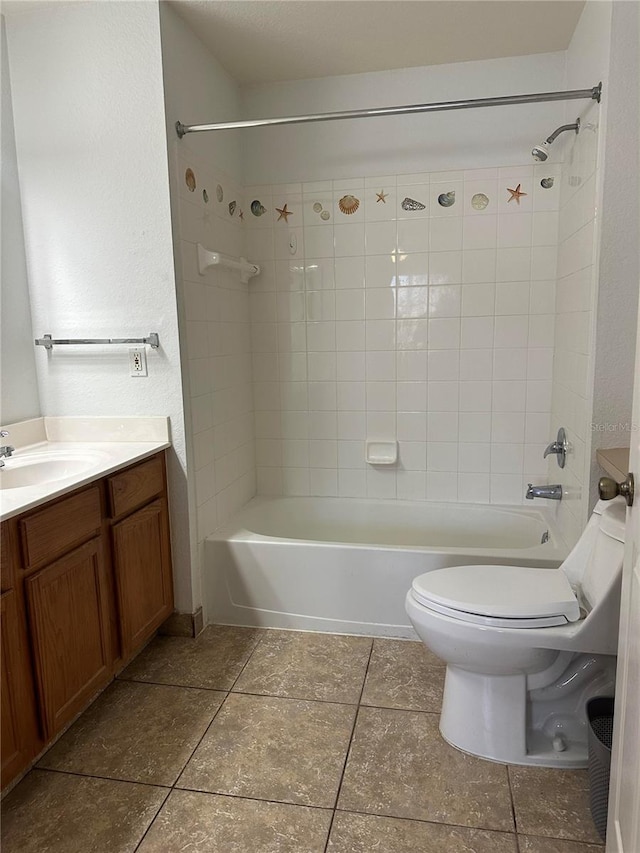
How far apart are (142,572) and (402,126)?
2.26 meters

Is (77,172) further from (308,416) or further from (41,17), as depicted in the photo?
(308,416)

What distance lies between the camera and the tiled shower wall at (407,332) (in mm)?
2734

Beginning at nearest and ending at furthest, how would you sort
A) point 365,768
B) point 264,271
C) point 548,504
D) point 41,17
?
point 365,768 < point 41,17 < point 548,504 < point 264,271

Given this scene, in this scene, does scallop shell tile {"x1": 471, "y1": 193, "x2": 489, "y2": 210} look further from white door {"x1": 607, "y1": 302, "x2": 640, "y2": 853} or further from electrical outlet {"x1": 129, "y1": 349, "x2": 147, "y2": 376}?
white door {"x1": 607, "y1": 302, "x2": 640, "y2": 853}

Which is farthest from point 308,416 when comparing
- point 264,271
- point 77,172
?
point 77,172

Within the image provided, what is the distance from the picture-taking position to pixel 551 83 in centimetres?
258

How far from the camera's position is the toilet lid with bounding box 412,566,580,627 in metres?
1.64

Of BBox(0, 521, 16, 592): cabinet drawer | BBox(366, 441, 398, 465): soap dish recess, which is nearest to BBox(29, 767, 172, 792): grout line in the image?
BBox(0, 521, 16, 592): cabinet drawer

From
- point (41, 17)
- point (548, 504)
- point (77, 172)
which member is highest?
point (41, 17)

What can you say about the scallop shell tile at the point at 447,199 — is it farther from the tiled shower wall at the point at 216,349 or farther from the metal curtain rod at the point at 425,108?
the tiled shower wall at the point at 216,349

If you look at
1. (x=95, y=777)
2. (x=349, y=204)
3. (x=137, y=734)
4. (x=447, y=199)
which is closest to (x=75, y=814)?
(x=95, y=777)

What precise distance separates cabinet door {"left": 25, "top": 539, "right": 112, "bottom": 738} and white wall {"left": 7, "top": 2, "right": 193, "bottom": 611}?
0.53m

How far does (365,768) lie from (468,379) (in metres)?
1.76

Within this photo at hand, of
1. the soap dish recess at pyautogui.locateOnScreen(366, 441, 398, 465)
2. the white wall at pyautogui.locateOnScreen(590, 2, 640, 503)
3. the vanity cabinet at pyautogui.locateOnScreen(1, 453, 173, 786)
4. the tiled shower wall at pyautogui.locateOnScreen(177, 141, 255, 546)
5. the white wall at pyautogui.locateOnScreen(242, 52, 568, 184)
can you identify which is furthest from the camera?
the soap dish recess at pyautogui.locateOnScreen(366, 441, 398, 465)
